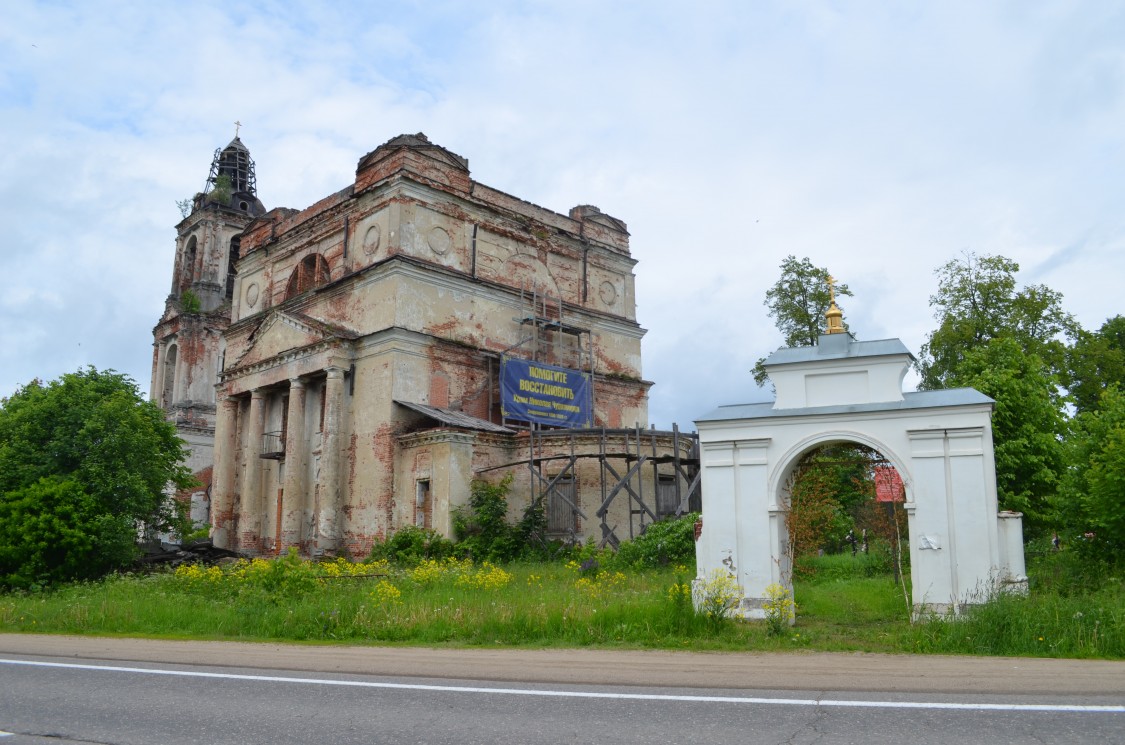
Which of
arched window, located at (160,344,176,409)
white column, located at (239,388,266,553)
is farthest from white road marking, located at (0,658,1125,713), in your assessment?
arched window, located at (160,344,176,409)

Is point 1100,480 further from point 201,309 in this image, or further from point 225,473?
point 201,309

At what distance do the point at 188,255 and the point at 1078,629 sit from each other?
178 feet

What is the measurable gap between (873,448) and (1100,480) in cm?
443

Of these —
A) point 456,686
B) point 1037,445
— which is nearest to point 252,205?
point 1037,445

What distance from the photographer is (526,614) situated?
12.8m

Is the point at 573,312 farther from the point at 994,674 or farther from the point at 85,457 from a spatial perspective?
the point at 994,674

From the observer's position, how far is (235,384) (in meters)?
34.3

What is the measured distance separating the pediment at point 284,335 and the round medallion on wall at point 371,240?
3.04 metres

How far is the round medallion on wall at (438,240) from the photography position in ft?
100

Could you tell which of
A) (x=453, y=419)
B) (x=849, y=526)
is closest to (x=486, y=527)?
(x=453, y=419)

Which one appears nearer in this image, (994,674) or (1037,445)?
(994,674)

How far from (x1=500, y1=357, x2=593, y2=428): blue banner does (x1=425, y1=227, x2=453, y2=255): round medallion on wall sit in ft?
15.1

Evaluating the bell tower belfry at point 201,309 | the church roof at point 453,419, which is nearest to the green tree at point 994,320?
the church roof at point 453,419

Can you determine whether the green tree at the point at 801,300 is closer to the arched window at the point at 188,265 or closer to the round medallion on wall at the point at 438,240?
the round medallion on wall at the point at 438,240
